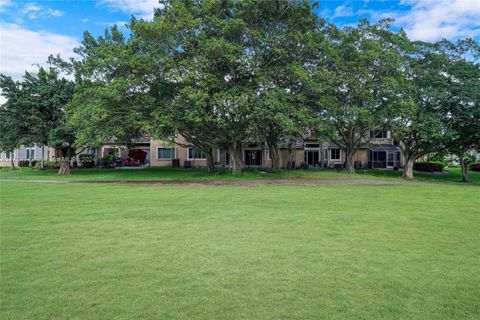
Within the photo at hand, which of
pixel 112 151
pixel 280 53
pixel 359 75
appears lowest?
pixel 112 151

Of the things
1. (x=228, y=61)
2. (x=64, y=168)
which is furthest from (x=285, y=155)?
(x=64, y=168)

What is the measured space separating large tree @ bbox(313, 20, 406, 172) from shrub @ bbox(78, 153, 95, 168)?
27237mm

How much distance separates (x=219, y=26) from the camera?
22.7 m

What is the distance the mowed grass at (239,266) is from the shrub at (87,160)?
33.4 meters

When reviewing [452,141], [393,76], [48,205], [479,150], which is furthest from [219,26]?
[479,150]

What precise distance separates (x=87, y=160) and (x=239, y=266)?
40.0m

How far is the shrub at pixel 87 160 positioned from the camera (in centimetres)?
4091

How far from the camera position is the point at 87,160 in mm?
41094

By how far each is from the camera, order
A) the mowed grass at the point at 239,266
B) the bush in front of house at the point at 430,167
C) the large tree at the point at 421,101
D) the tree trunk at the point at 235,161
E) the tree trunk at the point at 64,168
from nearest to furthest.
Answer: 1. the mowed grass at the point at 239,266
2. the large tree at the point at 421,101
3. the tree trunk at the point at 235,161
4. the tree trunk at the point at 64,168
5. the bush in front of house at the point at 430,167

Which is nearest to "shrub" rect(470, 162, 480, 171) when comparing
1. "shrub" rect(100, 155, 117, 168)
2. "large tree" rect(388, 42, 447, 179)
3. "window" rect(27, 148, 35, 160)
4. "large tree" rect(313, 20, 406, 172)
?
"large tree" rect(388, 42, 447, 179)

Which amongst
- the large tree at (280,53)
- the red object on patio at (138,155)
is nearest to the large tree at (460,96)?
the large tree at (280,53)

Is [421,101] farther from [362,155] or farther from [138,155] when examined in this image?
[138,155]

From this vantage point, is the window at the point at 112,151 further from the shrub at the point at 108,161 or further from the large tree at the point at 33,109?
the large tree at the point at 33,109

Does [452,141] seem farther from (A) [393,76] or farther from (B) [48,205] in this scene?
(B) [48,205]
